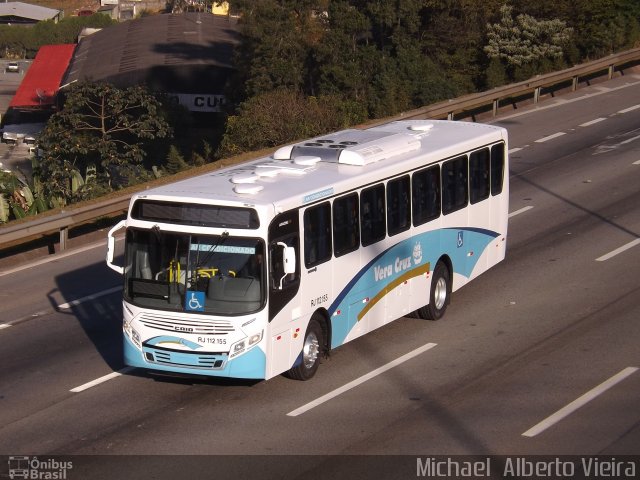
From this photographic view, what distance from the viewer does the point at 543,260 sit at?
19.5 meters

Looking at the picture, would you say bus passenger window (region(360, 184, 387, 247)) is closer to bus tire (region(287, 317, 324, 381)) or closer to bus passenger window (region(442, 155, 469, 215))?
bus tire (region(287, 317, 324, 381))

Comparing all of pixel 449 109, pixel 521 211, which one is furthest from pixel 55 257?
pixel 449 109

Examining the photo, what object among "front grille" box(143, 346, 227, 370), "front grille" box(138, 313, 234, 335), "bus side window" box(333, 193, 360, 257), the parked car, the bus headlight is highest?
"bus side window" box(333, 193, 360, 257)

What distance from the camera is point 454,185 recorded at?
55.0 feet

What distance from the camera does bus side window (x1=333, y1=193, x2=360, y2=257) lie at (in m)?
13.9

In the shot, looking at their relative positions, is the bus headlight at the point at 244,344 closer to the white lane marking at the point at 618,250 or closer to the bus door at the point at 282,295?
the bus door at the point at 282,295

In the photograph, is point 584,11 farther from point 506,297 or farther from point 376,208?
point 376,208

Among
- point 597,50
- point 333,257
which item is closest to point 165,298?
point 333,257

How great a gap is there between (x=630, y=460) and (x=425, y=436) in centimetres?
210

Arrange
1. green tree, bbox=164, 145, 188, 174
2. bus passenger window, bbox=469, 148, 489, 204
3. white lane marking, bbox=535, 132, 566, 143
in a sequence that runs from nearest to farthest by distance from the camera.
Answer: bus passenger window, bbox=469, 148, 489, 204 < white lane marking, bbox=535, 132, 566, 143 < green tree, bbox=164, 145, 188, 174

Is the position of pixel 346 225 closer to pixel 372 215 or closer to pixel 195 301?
pixel 372 215

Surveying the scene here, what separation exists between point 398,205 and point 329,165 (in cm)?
121

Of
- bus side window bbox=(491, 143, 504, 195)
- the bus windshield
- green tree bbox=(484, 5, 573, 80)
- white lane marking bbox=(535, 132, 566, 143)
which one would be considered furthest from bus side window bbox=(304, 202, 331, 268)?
green tree bbox=(484, 5, 573, 80)

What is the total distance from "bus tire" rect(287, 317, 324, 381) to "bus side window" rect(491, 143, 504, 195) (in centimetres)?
555
